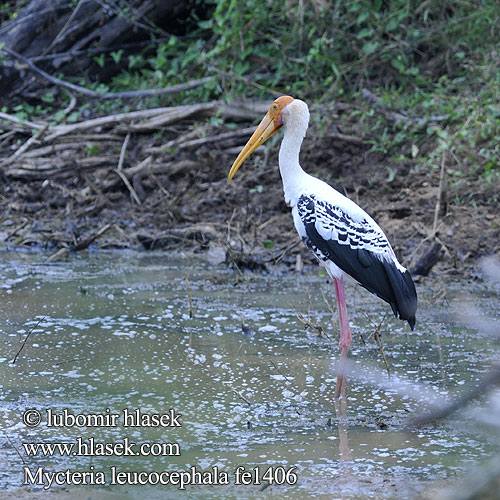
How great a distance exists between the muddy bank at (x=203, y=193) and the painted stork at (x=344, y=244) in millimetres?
1901

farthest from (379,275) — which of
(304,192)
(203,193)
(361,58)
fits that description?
(361,58)

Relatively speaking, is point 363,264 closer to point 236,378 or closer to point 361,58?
point 236,378

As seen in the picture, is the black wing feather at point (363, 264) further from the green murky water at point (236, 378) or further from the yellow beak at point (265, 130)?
the yellow beak at point (265, 130)

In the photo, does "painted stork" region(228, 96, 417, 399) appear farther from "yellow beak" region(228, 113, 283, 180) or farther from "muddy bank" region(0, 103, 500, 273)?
"muddy bank" region(0, 103, 500, 273)

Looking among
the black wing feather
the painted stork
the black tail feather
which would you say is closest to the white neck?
the painted stork

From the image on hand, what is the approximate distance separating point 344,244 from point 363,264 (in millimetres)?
149

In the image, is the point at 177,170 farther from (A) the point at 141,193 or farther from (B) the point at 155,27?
(B) the point at 155,27

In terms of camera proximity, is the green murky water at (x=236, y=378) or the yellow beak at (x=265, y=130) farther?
the yellow beak at (x=265, y=130)

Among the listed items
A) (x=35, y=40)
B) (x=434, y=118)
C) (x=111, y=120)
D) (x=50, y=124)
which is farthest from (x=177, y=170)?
(x=35, y=40)

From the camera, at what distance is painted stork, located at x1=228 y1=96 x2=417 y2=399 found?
4566mm

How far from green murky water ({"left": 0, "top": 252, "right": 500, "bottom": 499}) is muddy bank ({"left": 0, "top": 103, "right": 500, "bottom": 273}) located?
2.38 feet

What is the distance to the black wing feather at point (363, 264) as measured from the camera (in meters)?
4.53


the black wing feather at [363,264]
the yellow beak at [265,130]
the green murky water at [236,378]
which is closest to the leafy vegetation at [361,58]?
the green murky water at [236,378]

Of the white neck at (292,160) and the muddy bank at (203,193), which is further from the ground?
the white neck at (292,160)
